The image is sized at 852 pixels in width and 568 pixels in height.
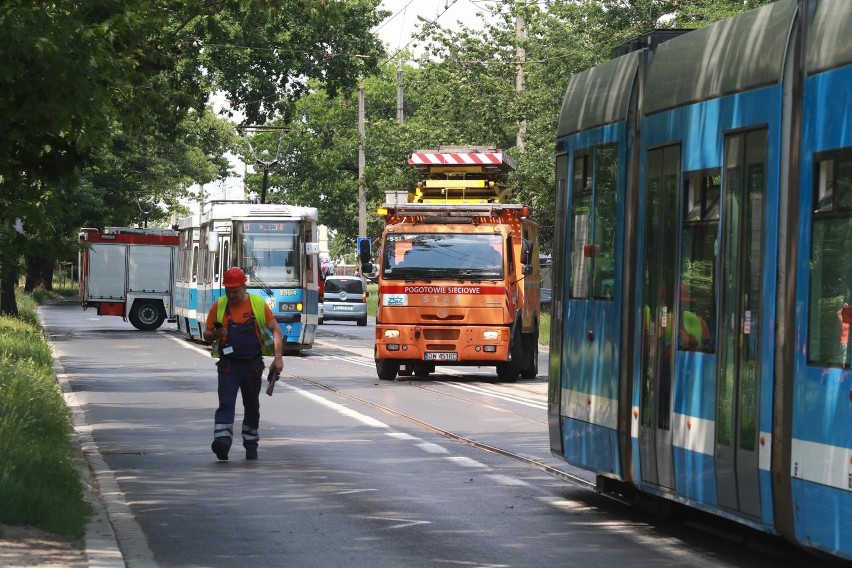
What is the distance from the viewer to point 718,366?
9.47 meters

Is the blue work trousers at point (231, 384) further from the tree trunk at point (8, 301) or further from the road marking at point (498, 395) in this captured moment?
the tree trunk at point (8, 301)

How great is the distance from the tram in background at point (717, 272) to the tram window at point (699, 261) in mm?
16

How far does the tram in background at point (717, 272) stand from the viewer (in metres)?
8.11

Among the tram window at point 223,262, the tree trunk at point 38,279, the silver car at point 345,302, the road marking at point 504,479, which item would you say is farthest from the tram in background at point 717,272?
the tree trunk at point 38,279

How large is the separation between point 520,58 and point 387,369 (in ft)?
75.9

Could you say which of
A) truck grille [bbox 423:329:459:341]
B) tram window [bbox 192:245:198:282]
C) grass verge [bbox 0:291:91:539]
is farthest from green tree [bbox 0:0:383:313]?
tram window [bbox 192:245:198:282]

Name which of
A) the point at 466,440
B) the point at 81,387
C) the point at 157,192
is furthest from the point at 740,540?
the point at 157,192

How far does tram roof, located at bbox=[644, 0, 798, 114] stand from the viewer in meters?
8.96

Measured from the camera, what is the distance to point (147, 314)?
5344 cm

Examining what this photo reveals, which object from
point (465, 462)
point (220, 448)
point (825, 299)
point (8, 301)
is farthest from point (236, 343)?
point (8, 301)

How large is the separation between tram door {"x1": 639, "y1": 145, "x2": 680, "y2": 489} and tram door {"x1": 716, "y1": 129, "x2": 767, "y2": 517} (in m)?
0.86

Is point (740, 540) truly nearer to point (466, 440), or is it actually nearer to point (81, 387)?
point (466, 440)

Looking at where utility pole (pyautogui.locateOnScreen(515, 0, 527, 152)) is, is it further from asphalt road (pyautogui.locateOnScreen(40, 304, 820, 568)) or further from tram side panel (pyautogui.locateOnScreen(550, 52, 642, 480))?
tram side panel (pyautogui.locateOnScreen(550, 52, 642, 480))

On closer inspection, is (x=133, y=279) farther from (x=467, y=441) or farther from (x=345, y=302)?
(x=467, y=441)
